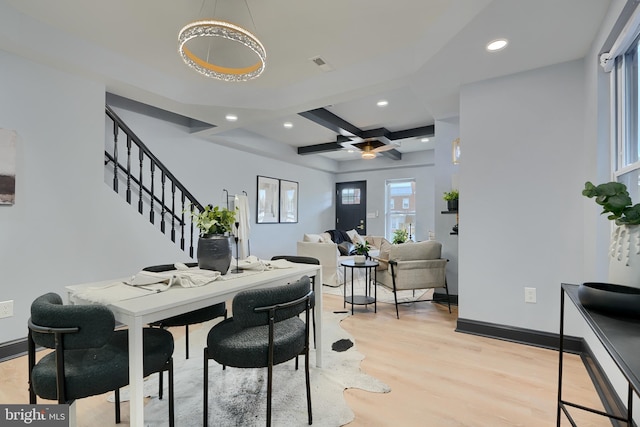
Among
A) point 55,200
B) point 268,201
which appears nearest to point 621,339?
point 55,200

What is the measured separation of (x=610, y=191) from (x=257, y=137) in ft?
18.3

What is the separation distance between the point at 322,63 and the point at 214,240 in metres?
2.25

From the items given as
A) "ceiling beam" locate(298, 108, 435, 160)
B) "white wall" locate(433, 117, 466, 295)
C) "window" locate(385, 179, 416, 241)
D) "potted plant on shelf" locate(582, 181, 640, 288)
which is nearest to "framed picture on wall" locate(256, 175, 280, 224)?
"ceiling beam" locate(298, 108, 435, 160)

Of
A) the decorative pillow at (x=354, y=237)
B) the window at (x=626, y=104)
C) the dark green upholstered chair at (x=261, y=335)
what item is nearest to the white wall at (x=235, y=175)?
the decorative pillow at (x=354, y=237)

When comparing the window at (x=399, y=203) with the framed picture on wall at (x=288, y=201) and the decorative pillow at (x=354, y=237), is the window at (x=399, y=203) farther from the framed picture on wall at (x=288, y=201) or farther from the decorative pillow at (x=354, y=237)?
the framed picture on wall at (x=288, y=201)

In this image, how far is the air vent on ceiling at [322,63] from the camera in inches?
121

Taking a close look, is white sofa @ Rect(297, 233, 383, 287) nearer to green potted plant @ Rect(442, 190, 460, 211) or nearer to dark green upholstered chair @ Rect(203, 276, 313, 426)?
green potted plant @ Rect(442, 190, 460, 211)

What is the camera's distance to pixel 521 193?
9.08 feet

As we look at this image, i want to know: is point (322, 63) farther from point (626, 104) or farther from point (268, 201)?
point (268, 201)

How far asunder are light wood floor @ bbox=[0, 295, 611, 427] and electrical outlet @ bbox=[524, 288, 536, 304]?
42cm

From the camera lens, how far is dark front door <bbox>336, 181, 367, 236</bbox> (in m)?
8.31

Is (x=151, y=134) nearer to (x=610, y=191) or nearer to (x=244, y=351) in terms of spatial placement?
(x=244, y=351)

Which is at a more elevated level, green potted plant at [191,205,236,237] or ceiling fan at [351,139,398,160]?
ceiling fan at [351,139,398,160]

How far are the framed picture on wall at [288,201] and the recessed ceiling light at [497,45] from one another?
200 inches
